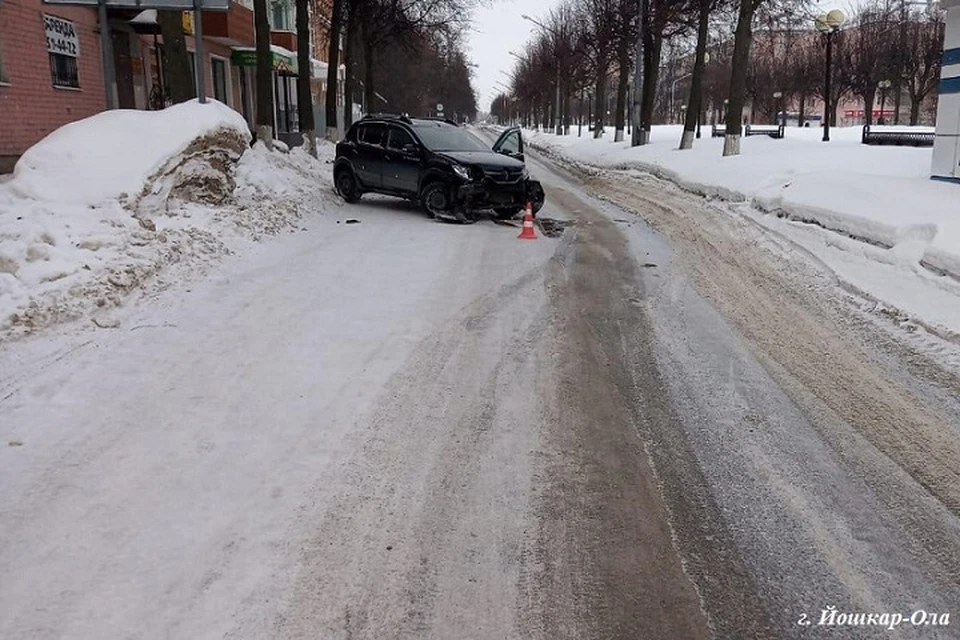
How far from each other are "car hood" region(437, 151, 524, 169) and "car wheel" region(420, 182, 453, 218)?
1.86 ft

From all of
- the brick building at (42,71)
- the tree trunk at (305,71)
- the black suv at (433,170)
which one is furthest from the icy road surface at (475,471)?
the tree trunk at (305,71)

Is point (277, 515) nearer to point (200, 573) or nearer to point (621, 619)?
point (200, 573)

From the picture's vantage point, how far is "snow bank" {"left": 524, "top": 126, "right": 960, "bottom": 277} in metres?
9.91

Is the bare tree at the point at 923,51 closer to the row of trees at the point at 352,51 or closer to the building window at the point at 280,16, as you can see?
the row of trees at the point at 352,51

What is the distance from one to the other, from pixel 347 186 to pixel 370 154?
1058 mm

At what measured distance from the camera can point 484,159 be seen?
15039 mm

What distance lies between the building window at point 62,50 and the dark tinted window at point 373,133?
681cm

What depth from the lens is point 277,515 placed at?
3.89 metres

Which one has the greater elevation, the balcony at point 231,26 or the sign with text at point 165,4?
the balcony at point 231,26

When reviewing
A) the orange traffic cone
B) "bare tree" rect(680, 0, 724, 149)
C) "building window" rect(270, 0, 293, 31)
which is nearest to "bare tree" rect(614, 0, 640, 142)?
"bare tree" rect(680, 0, 724, 149)

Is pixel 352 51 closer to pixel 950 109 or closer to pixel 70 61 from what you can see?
pixel 70 61

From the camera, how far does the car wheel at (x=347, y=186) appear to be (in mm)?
17172

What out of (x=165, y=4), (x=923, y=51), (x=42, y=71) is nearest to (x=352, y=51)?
(x=42, y=71)

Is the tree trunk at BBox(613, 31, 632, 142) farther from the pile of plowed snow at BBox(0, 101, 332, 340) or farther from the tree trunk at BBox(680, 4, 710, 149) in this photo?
the pile of plowed snow at BBox(0, 101, 332, 340)
